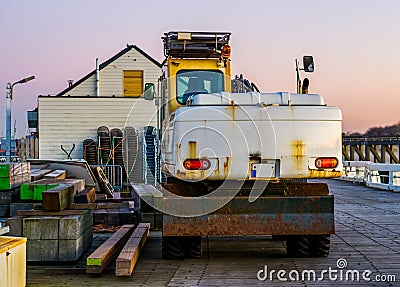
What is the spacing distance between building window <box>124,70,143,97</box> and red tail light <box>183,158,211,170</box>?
28344 millimetres

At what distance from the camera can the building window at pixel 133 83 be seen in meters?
37.3

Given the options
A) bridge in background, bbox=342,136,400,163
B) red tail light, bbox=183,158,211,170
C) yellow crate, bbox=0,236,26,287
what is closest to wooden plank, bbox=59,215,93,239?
red tail light, bbox=183,158,211,170

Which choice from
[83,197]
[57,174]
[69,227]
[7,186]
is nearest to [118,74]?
[57,174]

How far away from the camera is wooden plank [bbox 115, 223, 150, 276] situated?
8.70 meters

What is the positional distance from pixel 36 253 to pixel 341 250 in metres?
4.82

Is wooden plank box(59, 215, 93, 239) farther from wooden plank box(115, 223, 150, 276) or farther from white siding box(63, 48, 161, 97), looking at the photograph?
white siding box(63, 48, 161, 97)

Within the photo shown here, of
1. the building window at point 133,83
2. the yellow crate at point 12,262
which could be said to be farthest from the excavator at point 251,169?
the building window at point 133,83

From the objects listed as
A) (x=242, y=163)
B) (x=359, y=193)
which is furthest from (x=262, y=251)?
(x=359, y=193)

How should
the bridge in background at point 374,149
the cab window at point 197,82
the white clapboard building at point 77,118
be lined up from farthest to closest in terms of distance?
the bridge in background at point 374,149 < the white clapboard building at point 77,118 < the cab window at point 197,82

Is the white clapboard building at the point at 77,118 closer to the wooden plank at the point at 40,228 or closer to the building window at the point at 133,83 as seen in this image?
the building window at the point at 133,83

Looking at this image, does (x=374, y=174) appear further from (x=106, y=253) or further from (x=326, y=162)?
(x=106, y=253)

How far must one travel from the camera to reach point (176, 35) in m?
11.9

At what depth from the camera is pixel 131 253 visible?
369 inches

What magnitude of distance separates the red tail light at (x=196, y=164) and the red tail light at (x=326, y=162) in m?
1.50
